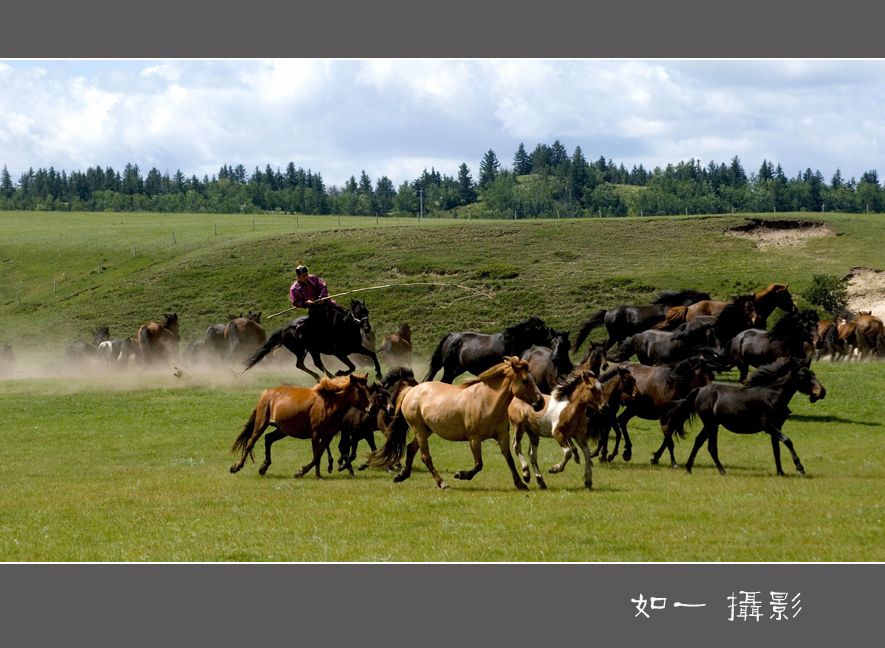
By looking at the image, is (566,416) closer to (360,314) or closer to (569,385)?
(569,385)

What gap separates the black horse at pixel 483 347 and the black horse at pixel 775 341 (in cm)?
509

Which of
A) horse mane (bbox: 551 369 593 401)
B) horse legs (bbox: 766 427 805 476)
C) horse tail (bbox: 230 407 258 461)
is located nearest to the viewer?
horse mane (bbox: 551 369 593 401)

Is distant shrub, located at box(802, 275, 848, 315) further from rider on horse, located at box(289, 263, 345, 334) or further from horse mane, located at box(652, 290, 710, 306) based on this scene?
rider on horse, located at box(289, 263, 345, 334)

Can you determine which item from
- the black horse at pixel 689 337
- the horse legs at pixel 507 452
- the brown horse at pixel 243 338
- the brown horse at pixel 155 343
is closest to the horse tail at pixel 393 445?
the horse legs at pixel 507 452

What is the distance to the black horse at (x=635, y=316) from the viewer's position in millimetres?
37362

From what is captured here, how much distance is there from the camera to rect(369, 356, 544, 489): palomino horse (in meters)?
17.1

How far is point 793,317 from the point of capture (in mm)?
28375

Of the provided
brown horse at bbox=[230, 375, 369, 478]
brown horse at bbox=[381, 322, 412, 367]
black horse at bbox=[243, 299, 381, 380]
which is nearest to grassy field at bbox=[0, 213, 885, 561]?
brown horse at bbox=[230, 375, 369, 478]

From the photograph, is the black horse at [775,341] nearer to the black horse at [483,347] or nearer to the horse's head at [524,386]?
the black horse at [483,347]

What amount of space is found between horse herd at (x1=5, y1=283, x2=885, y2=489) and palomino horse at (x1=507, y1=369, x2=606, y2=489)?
0.07 ft

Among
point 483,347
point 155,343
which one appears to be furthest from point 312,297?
point 155,343

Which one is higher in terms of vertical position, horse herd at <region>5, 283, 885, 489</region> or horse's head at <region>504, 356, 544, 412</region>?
horse's head at <region>504, 356, 544, 412</region>

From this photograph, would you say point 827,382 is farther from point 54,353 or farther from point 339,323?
point 54,353

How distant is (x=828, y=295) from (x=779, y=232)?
24676 millimetres
